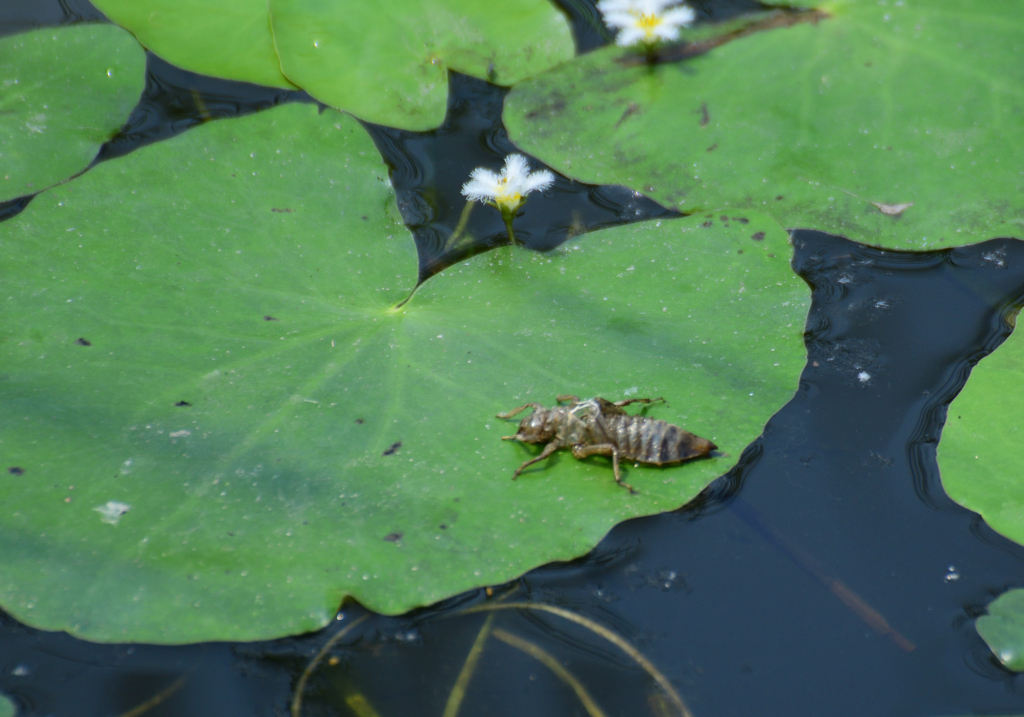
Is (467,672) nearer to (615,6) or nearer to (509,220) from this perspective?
(509,220)

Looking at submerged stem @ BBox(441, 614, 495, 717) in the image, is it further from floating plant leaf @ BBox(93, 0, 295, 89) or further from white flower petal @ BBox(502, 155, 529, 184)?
floating plant leaf @ BBox(93, 0, 295, 89)

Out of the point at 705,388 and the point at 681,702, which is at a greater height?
the point at 705,388

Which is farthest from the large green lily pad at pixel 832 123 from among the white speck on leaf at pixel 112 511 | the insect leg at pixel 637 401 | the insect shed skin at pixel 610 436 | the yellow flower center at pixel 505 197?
the white speck on leaf at pixel 112 511

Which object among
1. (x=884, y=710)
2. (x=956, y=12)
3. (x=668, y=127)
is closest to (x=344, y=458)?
(x=884, y=710)

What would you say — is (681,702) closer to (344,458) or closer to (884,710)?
(884,710)

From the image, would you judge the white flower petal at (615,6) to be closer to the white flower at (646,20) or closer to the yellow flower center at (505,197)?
the white flower at (646,20)

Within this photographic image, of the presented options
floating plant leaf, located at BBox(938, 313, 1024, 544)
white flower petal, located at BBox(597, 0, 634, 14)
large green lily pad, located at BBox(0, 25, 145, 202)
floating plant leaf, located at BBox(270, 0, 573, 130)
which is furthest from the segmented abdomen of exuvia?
large green lily pad, located at BBox(0, 25, 145, 202)
